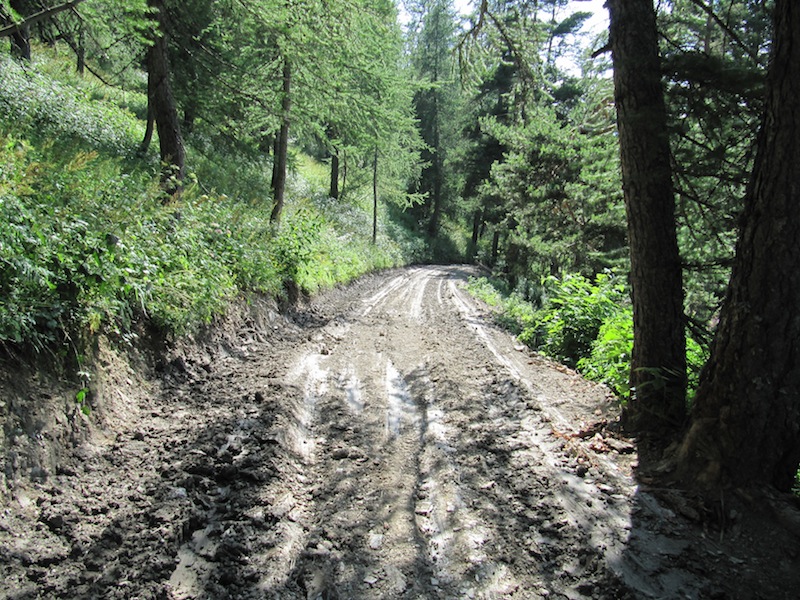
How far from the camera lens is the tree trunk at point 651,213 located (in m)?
3.95

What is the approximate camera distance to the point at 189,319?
5664 millimetres

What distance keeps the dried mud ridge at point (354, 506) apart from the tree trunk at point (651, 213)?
57cm

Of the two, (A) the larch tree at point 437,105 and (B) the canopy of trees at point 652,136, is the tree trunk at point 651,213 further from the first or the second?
(A) the larch tree at point 437,105

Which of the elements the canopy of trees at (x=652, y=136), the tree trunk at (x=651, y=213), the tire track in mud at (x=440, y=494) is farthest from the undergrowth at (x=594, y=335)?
the tire track in mud at (x=440, y=494)

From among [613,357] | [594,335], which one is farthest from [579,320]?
[613,357]

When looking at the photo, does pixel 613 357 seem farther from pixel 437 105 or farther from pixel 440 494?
pixel 437 105

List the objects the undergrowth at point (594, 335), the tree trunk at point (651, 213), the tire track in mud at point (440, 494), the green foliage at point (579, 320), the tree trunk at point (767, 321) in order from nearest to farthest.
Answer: the tire track in mud at point (440, 494) < the tree trunk at point (767, 321) < the tree trunk at point (651, 213) < the undergrowth at point (594, 335) < the green foliage at point (579, 320)

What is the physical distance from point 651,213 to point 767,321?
4.67 feet

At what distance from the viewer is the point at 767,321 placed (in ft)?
9.47

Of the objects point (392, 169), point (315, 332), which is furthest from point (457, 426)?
point (392, 169)

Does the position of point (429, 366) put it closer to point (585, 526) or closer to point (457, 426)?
point (457, 426)

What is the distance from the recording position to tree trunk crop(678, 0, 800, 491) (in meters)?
2.78

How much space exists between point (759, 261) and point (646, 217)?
1208mm

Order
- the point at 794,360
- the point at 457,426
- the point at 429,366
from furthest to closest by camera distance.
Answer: the point at 429,366 < the point at 457,426 < the point at 794,360
